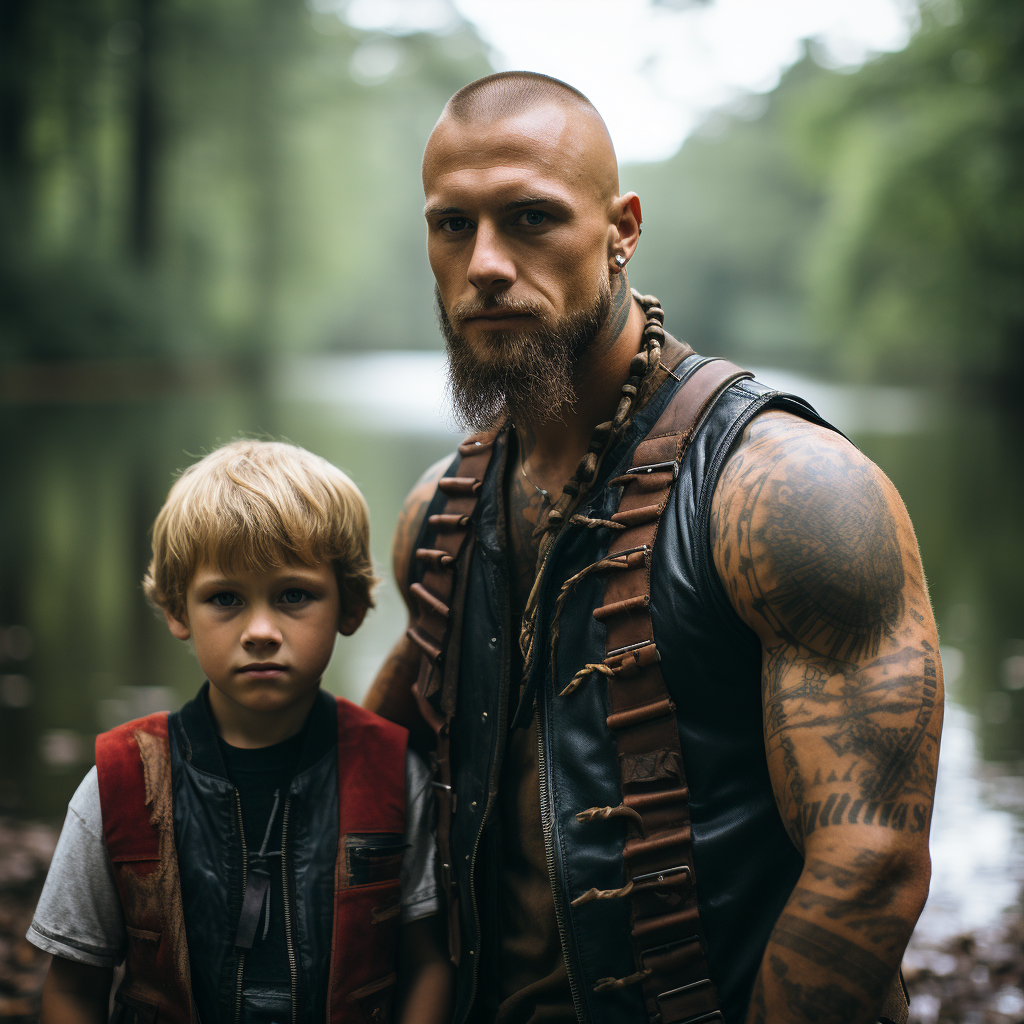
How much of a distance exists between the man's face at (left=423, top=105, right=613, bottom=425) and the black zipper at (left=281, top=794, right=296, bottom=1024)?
0.96m

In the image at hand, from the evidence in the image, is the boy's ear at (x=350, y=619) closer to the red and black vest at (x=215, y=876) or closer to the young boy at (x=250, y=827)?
the young boy at (x=250, y=827)

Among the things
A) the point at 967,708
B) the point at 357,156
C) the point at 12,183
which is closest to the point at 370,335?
the point at 357,156

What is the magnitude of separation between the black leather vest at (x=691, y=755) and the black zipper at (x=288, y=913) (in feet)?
1.67

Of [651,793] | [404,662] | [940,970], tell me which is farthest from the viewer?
[940,970]

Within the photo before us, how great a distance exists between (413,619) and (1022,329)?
27339 millimetres

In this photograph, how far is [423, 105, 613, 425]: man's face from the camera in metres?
2.28

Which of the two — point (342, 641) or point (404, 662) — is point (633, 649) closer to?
point (404, 662)

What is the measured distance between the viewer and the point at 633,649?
2084mm

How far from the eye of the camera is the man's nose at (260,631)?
2182 millimetres

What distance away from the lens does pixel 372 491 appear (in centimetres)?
1248

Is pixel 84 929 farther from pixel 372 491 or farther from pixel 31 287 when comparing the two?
pixel 31 287

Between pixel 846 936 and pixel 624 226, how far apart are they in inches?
59.0

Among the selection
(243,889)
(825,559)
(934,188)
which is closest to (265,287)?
(934,188)

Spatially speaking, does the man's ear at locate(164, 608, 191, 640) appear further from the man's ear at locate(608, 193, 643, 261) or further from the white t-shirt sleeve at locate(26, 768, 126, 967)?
the man's ear at locate(608, 193, 643, 261)
